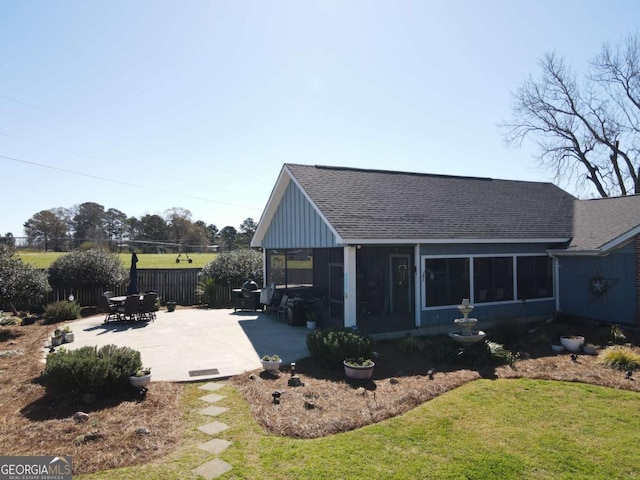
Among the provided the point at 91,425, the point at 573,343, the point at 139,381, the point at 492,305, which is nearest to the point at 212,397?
the point at 139,381

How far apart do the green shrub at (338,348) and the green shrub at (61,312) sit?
10.0 meters

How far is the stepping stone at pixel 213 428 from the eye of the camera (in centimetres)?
541

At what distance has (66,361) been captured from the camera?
6.46m

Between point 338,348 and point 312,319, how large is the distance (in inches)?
188

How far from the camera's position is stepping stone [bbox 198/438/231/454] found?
4.87 metres

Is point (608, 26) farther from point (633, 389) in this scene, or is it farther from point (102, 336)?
point (102, 336)

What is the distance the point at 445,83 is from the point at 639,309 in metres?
8.77

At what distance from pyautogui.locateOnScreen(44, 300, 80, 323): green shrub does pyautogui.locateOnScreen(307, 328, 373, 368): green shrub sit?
10014 mm

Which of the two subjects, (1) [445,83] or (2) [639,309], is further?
(1) [445,83]

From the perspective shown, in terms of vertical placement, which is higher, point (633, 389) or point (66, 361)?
point (66, 361)

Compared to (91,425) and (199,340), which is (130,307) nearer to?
(199,340)

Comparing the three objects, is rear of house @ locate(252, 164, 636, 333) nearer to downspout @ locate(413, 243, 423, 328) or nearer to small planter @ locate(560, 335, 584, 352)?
downspout @ locate(413, 243, 423, 328)

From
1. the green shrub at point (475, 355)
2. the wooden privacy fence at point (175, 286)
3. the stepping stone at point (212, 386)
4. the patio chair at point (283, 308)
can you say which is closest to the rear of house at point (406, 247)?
the patio chair at point (283, 308)

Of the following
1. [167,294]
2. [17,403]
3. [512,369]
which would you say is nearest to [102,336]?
[17,403]
